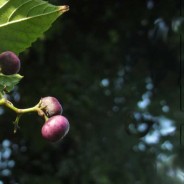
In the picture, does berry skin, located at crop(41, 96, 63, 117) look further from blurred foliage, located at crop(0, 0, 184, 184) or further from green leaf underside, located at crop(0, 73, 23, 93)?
blurred foliage, located at crop(0, 0, 184, 184)

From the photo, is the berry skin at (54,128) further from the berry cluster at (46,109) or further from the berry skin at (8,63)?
the berry skin at (8,63)

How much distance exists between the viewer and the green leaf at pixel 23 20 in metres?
1.26

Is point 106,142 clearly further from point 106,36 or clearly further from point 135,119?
point 106,36

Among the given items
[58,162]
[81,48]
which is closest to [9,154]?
[58,162]

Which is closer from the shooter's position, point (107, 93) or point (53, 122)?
point (53, 122)

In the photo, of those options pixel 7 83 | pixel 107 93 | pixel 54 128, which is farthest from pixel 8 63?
pixel 107 93

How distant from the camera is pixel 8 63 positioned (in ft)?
4.17

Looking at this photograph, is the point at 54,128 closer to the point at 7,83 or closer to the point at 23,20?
the point at 7,83

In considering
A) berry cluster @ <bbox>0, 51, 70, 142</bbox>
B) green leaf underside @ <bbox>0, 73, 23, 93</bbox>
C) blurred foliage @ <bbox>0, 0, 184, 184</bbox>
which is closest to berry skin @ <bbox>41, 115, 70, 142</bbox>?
berry cluster @ <bbox>0, 51, 70, 142</bbox>

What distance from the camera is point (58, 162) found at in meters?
5.89

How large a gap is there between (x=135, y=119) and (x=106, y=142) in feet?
1.40

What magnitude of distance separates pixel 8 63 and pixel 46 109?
0.15 meters

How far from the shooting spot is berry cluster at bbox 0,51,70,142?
1280mm

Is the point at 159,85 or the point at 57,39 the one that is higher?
the point at 57,39
